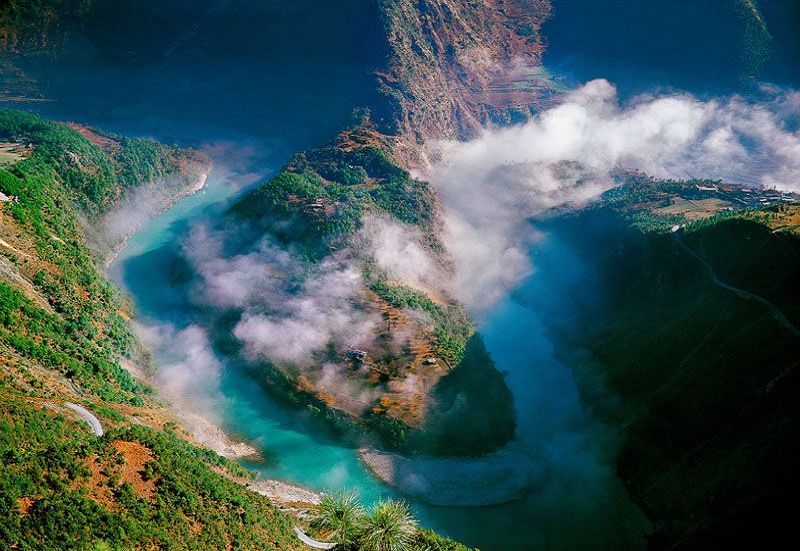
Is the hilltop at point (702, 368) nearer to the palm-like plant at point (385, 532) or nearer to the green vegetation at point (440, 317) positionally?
the green vegetation at point (440, 317)

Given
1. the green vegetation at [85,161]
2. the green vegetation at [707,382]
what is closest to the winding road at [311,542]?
the green vegetation at [707,382]

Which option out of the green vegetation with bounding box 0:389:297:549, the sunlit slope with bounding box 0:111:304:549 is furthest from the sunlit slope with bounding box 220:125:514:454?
the green vegetation with bounding box 0:389:297:549

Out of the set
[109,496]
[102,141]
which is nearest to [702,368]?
[109,496]

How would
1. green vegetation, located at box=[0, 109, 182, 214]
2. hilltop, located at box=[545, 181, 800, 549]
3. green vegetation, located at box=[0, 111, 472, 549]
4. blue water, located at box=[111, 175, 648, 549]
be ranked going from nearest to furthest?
1. green vegetation, located at box=[0, 111, 472, 549]
2. hilltop, located at box=[545, 181, 800, 549]
3. blue water, located at box=[111, 175, 648, 549]
4. green vegetation, located at box=[0, 109, 182, 214]

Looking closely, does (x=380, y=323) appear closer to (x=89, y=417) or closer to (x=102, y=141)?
(x=89, y=417)

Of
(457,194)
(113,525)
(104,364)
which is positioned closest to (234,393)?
(104,364)

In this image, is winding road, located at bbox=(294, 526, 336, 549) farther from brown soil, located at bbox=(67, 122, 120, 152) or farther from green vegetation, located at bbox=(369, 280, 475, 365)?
brown soil, located at bbox=(67, 122, 120, 152)

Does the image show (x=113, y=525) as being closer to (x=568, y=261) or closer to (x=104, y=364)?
(x=104, y=364)
